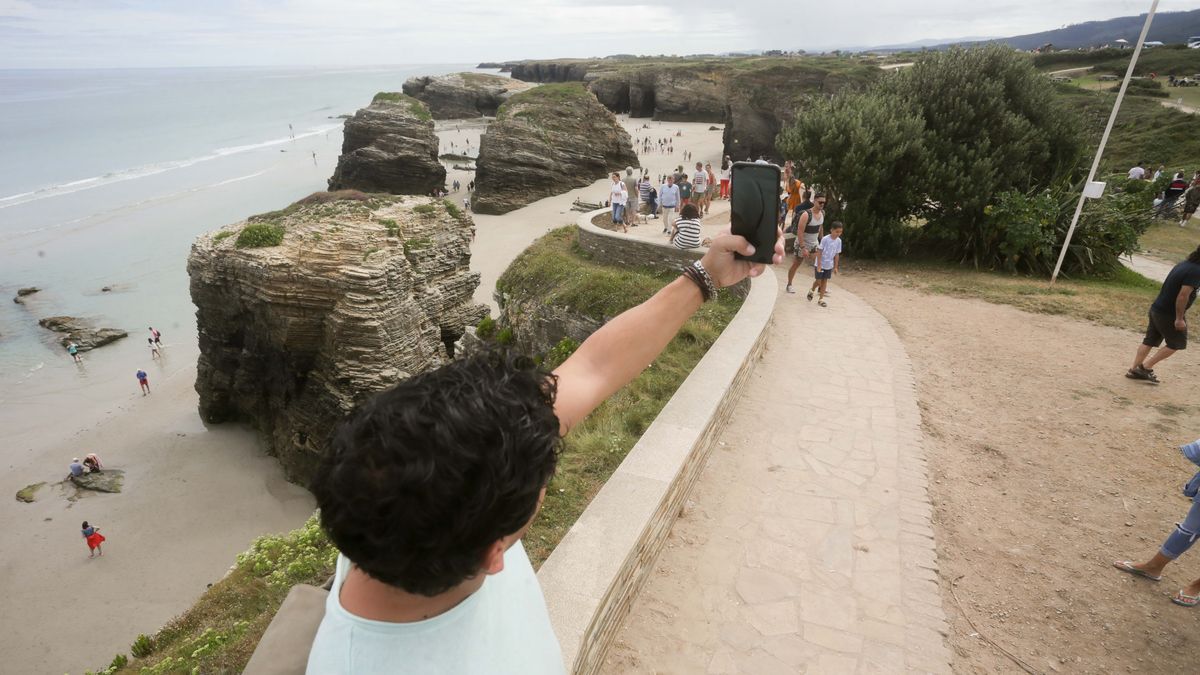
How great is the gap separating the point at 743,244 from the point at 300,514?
1455 cm

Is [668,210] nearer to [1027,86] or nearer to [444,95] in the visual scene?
[1027,86]

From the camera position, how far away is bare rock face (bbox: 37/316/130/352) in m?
21.5

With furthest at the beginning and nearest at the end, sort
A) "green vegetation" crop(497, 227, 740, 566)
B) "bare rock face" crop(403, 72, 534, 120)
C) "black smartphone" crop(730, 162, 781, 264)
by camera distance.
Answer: "bare rock face" crop(403, 72, 534, 120), "green vegetation" crop(497, 227, 740, 566), "black smartphone" crop(730, 162, 781, 264)

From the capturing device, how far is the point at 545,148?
35.1 m

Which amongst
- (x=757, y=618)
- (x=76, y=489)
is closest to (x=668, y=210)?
(x=757, y=618)

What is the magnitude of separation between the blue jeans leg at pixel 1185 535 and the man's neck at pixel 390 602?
553 cm

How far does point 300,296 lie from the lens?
1423cm

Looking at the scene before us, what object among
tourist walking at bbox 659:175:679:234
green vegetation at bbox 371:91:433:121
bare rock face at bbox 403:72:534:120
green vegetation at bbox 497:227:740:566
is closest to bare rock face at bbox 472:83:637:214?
green vegetation at bbox 371:91:433:121

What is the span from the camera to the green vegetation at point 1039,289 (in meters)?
10.4

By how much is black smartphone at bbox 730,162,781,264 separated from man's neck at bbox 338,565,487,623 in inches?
53.0

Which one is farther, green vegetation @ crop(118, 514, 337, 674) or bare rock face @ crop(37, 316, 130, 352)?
bare rock face @ crop(37, 316, 130, 352)

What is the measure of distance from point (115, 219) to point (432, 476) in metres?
47.1

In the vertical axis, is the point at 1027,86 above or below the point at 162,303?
above

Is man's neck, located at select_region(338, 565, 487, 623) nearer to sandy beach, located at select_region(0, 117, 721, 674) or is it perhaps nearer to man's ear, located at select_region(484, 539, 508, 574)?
man's ear, located at select_region(484, 539, 508, 574)
